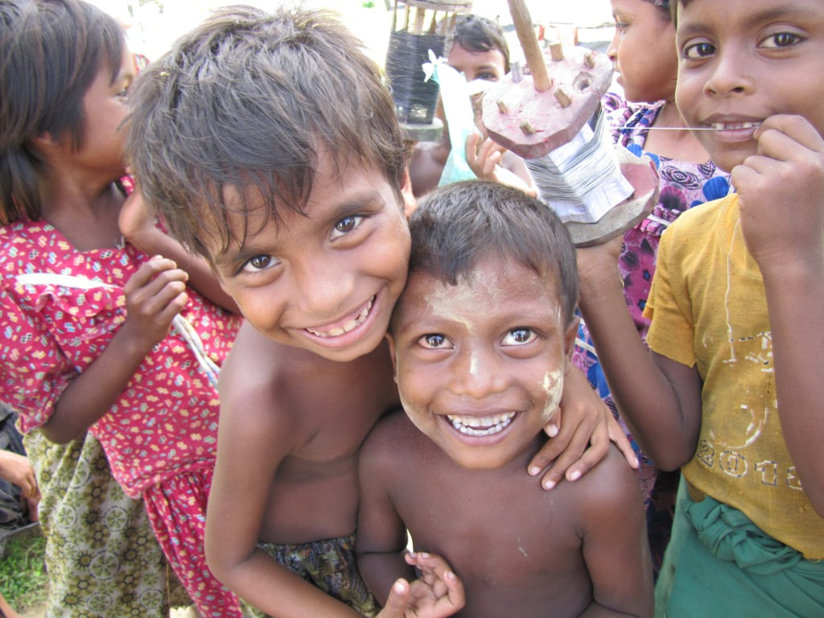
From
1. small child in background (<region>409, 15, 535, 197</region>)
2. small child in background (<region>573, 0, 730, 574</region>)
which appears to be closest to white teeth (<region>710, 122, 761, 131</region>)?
small child in background (<region>573, 0, 730, 574</region>)

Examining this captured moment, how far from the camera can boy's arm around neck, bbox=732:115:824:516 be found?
3.50 ft

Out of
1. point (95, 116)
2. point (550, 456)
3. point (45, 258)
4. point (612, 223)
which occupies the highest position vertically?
point (95, 116)

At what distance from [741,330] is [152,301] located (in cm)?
152

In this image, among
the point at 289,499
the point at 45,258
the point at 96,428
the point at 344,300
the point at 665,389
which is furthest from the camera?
the point at 96,428

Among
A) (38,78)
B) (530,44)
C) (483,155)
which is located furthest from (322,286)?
(38,78)

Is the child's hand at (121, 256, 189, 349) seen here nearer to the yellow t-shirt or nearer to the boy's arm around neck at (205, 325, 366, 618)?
→ the boy's arm around neck at (205, 325, 366, 618)

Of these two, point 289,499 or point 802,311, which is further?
point 289,499

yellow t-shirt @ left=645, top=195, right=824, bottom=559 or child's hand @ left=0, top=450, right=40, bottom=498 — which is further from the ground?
yellow t-shirt @ left=645, top=195, right=824, bottom=559

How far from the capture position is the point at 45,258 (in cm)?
190

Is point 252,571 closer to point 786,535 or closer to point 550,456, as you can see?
point 550,456

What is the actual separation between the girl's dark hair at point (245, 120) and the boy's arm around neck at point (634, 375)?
532 mm

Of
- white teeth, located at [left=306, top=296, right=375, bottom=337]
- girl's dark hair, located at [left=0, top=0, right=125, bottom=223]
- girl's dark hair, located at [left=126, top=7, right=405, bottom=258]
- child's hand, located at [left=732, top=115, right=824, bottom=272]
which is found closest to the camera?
child's hand, located at [left=732, top=115, right=824, bottom=272]

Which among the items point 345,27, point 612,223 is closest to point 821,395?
point 612,223

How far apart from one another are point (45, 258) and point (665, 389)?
171 centimetres
